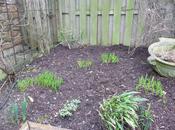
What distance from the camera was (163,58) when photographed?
276 cm

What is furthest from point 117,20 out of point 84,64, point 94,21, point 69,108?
point 69,108

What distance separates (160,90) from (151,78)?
356mm

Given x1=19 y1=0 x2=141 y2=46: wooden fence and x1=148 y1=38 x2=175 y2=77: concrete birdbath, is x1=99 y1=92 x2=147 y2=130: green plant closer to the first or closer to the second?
x1=148 y1=38 x2=175 y2=77: concrete birdbath

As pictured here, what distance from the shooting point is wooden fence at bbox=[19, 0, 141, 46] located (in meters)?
3.67

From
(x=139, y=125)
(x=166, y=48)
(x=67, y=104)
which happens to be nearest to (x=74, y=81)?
(x=67, y=104)

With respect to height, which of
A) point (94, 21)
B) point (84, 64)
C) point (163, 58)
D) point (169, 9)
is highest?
point (169, 9)

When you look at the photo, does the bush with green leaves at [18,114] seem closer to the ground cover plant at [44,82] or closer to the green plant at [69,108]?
the green plant at [69,108]

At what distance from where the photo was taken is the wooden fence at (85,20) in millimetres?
3668

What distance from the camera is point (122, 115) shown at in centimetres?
190

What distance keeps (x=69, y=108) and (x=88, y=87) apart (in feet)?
1.60

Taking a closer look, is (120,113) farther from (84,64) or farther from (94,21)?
(94,21)

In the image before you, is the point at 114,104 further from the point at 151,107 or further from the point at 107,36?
the point at 107,36

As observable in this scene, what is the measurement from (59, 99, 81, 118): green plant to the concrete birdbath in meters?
1.12

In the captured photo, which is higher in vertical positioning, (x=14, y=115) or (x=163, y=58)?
(x=163, y=58)
